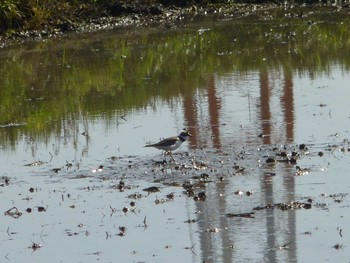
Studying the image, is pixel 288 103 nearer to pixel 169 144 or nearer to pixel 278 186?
pixel 169 144

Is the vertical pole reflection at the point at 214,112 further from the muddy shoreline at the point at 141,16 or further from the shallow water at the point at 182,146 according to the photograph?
the muddy shoreline at the point at 141,16

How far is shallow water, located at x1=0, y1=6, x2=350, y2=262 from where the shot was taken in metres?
8.30

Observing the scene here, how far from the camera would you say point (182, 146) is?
11.5m

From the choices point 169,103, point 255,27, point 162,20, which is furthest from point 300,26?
point 169,103

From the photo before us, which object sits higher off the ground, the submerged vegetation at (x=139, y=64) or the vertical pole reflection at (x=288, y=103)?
the submerged vegetation at (x=139, y=64)

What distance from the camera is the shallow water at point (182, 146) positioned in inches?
327

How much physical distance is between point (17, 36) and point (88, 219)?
1233 cm

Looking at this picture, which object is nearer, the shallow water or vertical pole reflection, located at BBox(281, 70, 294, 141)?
the shallow water

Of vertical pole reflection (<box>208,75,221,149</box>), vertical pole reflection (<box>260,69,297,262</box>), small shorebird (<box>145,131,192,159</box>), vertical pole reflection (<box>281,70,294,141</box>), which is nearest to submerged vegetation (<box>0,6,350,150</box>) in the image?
vertical pole reflection (<box>208,75,221,149</box>)

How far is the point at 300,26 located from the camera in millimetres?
20984

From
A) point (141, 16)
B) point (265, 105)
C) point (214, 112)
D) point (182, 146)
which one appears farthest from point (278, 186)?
point (141, 16)

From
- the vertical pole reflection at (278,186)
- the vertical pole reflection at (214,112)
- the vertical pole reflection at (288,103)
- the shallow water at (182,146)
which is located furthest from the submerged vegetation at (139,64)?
the vertical pole reflection at (278,186)

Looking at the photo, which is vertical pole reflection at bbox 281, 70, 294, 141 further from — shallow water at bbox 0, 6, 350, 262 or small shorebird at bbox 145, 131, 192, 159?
small shorebird at bbox 145, 131, 192, 159

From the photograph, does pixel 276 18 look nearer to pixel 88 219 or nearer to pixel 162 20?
pixel 162 20
